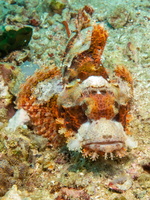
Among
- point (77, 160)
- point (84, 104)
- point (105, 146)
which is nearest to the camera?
point (105, 146)

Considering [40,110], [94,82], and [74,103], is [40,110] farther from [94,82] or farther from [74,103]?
[94,82]

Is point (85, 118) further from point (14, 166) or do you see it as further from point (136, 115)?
point (136, 115)

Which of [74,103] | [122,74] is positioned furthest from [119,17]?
[74,103]

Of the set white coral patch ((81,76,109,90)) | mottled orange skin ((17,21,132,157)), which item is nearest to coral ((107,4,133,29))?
mottled orange skin ((17,21,132,157))

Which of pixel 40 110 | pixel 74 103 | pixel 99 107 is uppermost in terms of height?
pixel 40 110

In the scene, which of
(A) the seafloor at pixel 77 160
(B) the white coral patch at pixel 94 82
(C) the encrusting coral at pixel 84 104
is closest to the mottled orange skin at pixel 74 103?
(C) the encrusting coral at pixel 84 104

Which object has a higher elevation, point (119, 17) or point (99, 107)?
point (119, 17)

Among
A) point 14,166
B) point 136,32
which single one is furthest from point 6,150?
point 136,32

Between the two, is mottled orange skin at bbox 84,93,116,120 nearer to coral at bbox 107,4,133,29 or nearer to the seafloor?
the seafloor

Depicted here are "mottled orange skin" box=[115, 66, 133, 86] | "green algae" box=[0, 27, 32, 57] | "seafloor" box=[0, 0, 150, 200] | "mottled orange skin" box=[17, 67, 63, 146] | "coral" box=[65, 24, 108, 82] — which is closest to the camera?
"seafloor" box=[0, 0, 150, 200]

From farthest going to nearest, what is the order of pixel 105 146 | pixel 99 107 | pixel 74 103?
pixel 74 103 < pixel 99 107 < pixel 105 146
